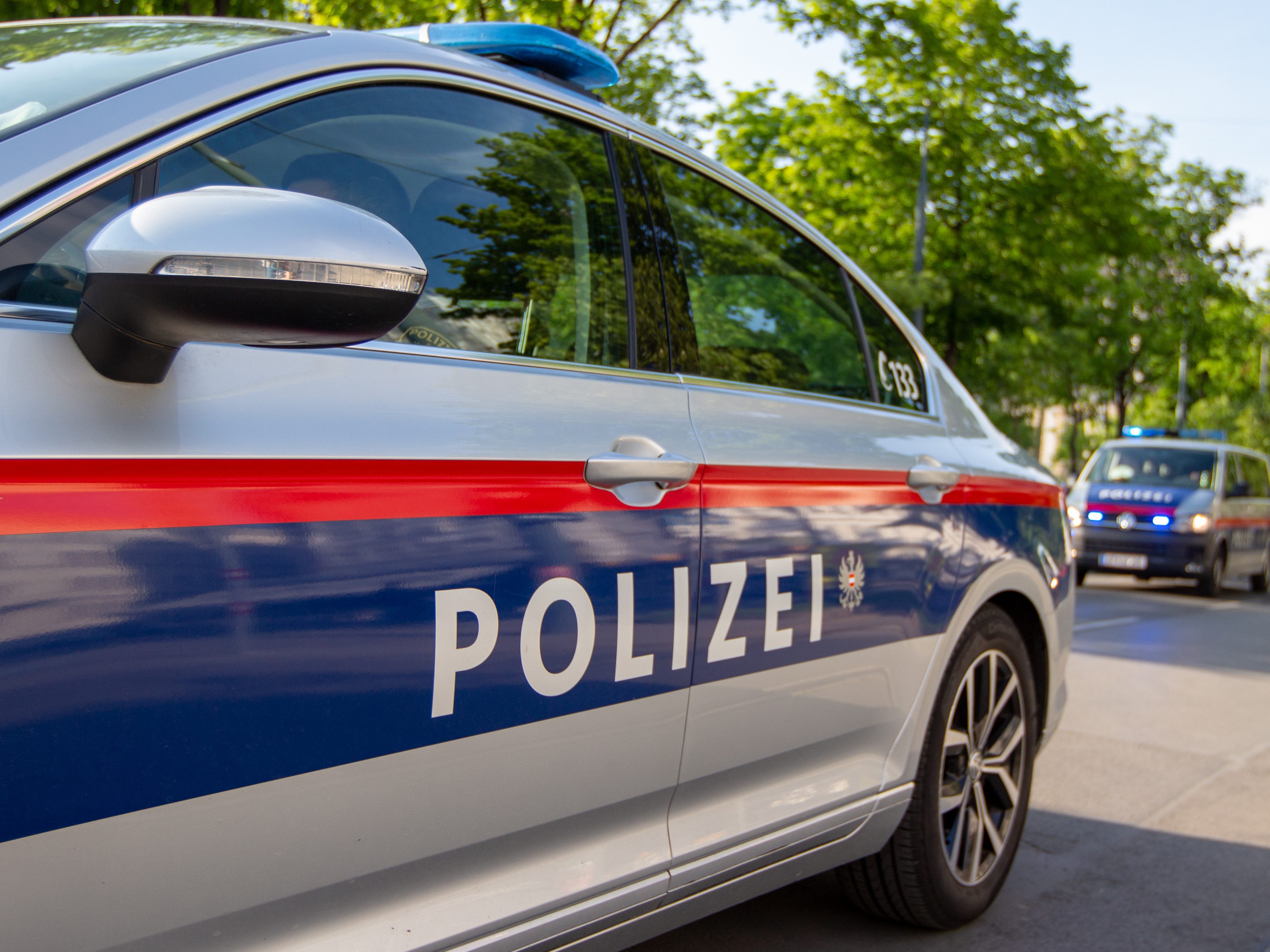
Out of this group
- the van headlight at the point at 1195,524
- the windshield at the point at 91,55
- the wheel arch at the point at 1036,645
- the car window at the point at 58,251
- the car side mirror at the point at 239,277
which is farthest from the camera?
the van headlight at the point at 1195,524

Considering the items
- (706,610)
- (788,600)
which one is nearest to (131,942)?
(706,610)

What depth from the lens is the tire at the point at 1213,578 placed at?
13.7 m

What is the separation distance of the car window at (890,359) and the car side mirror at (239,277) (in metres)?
1.92

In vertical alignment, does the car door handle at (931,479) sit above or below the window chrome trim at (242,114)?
below

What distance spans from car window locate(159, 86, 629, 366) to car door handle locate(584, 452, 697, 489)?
0.84 ft

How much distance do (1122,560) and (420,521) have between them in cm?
1354

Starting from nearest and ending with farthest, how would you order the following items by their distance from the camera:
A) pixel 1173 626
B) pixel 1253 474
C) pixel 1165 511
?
pixel 1173 626
pixel 1165 511
pixel 1253 474

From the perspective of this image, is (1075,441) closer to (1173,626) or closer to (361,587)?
(1173,626)

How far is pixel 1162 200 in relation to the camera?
27.0m

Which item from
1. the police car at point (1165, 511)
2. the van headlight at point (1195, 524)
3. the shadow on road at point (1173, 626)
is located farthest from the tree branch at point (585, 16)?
the van headlight at point (1195, 524)

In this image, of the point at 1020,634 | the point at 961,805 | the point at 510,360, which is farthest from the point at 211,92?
the point at 1020,634

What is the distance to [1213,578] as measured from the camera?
13.8 metres

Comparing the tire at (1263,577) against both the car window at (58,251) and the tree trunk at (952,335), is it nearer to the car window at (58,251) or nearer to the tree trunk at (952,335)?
the tree trunk at (952,335)

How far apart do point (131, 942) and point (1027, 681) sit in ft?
8.51
